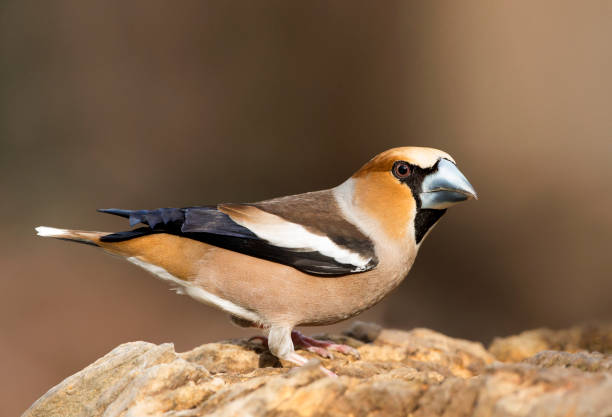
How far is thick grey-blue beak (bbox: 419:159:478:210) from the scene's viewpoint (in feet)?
7.75

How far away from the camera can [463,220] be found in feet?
19.5

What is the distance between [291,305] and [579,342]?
1.56 meters

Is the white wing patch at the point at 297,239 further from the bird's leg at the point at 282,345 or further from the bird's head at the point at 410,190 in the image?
the bird's leg at the point at 282,345

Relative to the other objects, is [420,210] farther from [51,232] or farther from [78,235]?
[51,232]

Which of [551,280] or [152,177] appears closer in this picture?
[551,280]

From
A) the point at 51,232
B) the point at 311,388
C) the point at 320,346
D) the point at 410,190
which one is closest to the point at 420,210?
the point at 410,190

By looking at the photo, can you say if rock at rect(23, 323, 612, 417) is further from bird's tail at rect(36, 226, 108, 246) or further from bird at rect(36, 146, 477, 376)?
bird's tail at rect(36, 226, 108, 246)

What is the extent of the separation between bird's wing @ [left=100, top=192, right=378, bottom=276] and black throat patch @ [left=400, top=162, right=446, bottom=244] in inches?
9.9

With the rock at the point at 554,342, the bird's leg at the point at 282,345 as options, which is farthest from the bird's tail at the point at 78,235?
the rock at the point at 554,342

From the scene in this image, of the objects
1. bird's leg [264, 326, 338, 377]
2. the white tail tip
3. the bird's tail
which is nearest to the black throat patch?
bird's leg [264, 326, 338, 377]

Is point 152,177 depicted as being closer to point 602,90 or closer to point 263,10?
point 263,10

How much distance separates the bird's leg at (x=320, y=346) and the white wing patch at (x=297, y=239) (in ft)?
1.36

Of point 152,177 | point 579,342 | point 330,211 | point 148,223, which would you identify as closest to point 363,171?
point 330,211

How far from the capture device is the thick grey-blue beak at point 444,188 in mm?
2361
